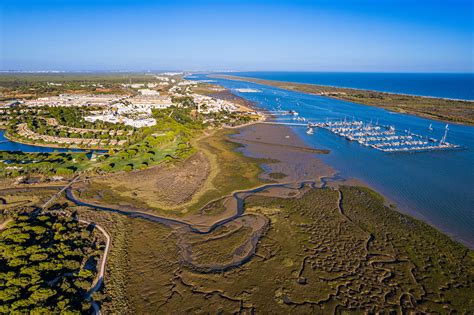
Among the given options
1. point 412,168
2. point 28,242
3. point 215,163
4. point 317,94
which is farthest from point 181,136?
point 317,94

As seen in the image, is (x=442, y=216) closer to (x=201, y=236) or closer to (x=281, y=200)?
(x=281, y=200)

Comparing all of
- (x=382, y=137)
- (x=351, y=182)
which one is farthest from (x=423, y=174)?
(x=382, y=137)

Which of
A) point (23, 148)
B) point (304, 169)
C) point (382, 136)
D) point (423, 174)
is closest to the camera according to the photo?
point (423, 174)

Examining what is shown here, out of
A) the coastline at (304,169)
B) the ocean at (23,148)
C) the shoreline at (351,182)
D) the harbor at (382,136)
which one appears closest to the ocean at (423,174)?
the shoreline at (351,182)

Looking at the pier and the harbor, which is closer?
the pier

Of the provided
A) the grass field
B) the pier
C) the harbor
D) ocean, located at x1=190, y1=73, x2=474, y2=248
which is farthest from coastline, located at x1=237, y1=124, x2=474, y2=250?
the harbor

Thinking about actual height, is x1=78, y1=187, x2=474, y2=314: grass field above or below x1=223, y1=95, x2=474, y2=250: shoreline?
below

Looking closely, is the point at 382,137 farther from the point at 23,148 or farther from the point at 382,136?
the point at 23,148

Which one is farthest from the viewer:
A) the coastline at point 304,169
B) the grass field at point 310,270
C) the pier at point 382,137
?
the pier at point 382,137

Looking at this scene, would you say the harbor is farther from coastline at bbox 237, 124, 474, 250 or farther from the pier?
coastline at bbox 237, 124, 474, 250

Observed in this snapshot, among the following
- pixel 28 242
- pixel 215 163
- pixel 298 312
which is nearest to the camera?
pixel 298 312

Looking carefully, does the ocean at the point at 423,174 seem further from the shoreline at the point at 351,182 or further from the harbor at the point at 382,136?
the harbor at the point at 382,136
